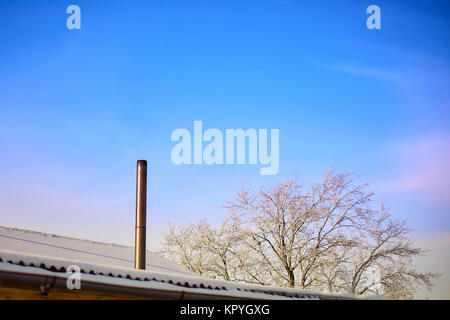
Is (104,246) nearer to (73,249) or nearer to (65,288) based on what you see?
(73,249)

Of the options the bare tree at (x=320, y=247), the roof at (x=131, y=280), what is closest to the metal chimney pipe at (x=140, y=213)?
the roof at (x=131, y=280)

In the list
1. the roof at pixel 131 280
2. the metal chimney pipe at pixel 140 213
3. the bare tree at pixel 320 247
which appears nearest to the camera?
the roof at pixel 131 280

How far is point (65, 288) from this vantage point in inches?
187

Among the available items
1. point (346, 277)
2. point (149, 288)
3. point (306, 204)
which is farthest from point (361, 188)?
point (149, 288)

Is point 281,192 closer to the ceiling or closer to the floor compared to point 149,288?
closer to the ceiling

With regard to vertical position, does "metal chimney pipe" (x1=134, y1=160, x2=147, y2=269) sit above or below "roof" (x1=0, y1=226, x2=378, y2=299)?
above

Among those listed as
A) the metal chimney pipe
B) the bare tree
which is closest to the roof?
the metal chimney pipe

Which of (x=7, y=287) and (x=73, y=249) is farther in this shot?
(x=73, y=249)

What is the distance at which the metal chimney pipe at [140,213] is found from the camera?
10.1m

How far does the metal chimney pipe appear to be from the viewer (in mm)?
10141

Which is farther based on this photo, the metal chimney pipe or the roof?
the metal chimney pipe

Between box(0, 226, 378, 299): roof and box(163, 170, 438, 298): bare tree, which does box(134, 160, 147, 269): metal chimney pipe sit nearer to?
box(0, 226, 378, 299): roof

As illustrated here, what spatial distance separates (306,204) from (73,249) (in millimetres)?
14237

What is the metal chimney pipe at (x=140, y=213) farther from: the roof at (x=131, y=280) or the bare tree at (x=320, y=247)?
the bare tree at (x=320, y=247)
